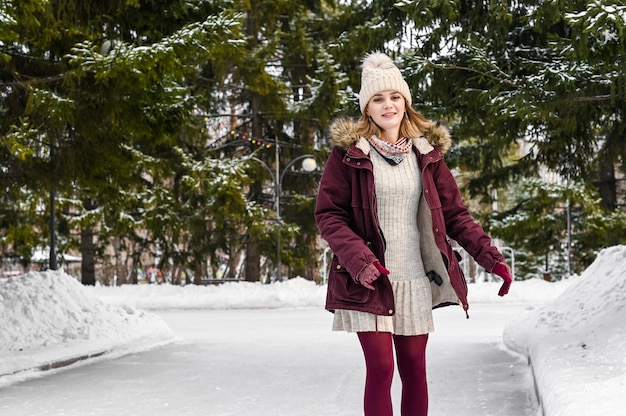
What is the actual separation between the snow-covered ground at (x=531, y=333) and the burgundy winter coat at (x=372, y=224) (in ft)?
2.89

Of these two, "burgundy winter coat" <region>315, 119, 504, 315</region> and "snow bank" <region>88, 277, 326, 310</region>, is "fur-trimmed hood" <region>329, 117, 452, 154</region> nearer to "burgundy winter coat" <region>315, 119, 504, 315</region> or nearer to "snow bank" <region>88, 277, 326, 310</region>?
"burgundy winter coat" <region>315, 119, 504, 315</region>

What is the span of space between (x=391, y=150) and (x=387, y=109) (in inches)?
8.7

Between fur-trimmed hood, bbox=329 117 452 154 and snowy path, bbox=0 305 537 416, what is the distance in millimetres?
2617

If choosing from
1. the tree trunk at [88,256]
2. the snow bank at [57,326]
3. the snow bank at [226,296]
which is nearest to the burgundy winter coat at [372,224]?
the snow bank at [57,326]

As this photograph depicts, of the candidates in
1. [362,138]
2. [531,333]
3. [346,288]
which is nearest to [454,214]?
[362,138]

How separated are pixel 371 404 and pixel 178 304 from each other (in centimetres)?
2009

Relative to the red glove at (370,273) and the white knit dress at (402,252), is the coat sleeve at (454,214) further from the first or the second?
the red glove at (370,273)

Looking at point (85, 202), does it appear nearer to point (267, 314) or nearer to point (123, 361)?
point (267, 314)

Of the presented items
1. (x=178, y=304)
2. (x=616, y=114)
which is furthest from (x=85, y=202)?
(x=616, y=114)

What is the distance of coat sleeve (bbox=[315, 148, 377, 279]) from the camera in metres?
3.61

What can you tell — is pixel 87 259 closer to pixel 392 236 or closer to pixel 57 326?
pixel 57 326

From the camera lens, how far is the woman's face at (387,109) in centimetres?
400

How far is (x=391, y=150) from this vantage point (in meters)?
3.92

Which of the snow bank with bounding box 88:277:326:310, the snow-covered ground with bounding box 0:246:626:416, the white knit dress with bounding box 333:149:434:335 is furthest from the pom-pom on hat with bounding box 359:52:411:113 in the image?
the snow bank with bounding box 88:277:326:310
